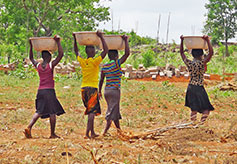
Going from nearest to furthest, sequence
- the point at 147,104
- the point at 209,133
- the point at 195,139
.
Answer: the point at 195,139 < the point at 209,133 < the point at 147,104

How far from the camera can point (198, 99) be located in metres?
5.16

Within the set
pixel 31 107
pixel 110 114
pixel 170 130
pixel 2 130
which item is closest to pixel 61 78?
pixel 31 107

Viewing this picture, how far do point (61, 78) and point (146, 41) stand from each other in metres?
25.7

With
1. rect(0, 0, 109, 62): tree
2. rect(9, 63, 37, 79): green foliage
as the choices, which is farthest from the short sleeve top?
rect(0, 0, 109, 62): tree

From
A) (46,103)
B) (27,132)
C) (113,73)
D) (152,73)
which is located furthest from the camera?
(152,73)

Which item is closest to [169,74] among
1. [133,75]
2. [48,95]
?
[133,75]

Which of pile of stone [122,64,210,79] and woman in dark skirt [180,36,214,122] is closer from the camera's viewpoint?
woman in dark skirt [180,36,214,122]

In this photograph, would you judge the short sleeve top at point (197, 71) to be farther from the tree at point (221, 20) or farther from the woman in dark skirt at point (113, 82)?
the tree at point (221, 20)

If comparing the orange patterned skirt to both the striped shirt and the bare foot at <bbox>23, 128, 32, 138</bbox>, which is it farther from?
the bare foot at <bbox>23, 128, 32, 138</bbox>

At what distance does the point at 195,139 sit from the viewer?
4203 mm

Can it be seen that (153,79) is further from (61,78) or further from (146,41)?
(146,41)

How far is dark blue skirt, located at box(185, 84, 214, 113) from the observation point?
5.16 meters

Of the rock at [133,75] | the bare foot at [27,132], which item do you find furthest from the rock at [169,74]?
the bare foot at [27,132]

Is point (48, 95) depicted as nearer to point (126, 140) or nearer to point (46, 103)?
point (46, 103)
